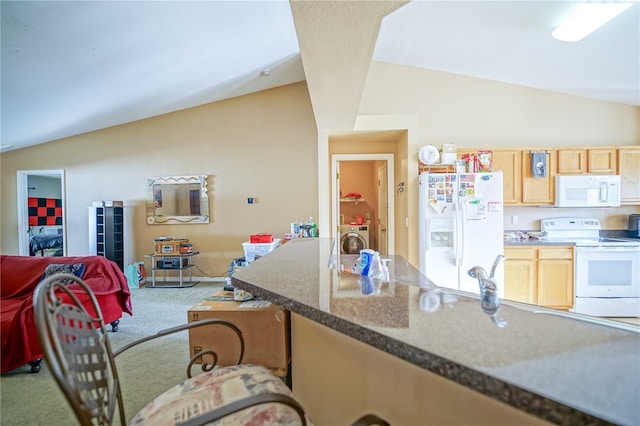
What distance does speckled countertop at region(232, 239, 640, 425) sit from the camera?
17.0 inches

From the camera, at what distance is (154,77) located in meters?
3.69

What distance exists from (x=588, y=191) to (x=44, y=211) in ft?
33.5

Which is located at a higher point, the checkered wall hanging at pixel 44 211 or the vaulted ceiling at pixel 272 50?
the vaulted ceiling at pixel 272 50

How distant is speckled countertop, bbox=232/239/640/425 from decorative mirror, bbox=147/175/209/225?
4585 mm

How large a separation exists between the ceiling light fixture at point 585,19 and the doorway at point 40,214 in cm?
762

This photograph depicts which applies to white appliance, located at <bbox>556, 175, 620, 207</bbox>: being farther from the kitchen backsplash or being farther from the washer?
the washer

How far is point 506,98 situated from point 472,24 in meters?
1.51

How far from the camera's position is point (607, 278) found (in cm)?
335

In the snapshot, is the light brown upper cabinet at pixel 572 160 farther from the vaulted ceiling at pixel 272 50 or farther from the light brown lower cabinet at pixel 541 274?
the light brown lower cabinet at pixel 541 274

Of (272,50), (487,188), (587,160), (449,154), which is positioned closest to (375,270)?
(487,188)

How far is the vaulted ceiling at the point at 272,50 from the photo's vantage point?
200 cm

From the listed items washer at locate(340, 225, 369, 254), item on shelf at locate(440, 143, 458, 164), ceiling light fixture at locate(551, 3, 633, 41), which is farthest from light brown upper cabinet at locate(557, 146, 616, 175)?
washer at locate(340, 225, 369, 254)

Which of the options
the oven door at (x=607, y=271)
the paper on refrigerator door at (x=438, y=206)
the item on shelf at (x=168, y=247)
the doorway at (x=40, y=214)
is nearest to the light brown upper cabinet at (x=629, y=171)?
the oven door at (x=607, y=271)

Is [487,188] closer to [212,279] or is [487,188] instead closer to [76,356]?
[76,356]
